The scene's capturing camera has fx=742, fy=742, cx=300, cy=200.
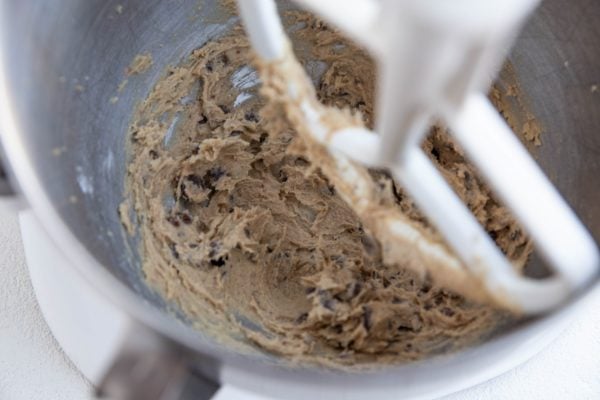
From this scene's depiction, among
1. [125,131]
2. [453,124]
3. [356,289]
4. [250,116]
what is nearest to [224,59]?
[250,116]

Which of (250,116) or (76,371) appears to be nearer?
(76,371)

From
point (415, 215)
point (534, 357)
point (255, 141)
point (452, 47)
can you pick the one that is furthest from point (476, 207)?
point (452, 47)

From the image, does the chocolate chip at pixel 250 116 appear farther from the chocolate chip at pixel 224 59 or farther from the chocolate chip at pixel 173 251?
the chocolate chip at pixel 173 251

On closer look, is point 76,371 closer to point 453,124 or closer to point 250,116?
point 250,116

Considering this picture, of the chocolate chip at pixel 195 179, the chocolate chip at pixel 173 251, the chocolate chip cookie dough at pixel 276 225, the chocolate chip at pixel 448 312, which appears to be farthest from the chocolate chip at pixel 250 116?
the chocolate chip at pixel 448 312

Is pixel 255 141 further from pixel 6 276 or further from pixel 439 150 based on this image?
pixel 6 276

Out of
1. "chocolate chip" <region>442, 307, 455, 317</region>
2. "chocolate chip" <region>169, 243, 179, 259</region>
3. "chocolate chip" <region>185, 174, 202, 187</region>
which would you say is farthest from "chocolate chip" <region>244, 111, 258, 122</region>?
"chocolate chip" <region>442, 307, 455, 317</region>
